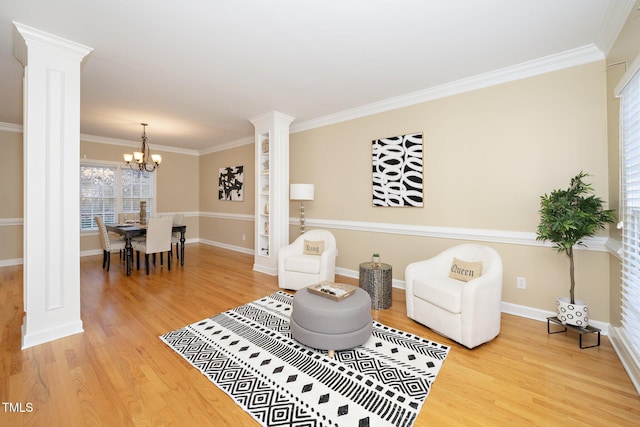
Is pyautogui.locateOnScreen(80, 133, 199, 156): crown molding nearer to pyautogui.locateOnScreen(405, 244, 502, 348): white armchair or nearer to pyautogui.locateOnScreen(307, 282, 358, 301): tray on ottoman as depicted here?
pyautogui.locateOnScreen(307, 282, 358, 301): tray on ottoman

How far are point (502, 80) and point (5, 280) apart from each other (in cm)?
730

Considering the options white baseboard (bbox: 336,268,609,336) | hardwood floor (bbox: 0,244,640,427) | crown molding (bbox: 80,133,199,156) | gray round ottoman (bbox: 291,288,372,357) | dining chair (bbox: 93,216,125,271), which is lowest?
hardwood floor (bbox: 0,244,640,427)

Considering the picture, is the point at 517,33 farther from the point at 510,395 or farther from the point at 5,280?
the point at 5,280

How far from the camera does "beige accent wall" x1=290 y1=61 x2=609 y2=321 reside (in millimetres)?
2627

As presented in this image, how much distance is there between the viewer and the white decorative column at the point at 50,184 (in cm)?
231

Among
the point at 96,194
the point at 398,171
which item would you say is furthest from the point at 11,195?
the point at 398,171

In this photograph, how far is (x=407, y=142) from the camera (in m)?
3.76

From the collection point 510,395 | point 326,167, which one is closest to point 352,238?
point 326,167

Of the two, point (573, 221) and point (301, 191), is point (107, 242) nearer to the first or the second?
point (301, 191)

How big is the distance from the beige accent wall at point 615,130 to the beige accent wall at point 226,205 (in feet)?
18.4

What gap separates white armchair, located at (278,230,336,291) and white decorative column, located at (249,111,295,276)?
0.75 meters

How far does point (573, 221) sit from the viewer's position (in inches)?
90.4

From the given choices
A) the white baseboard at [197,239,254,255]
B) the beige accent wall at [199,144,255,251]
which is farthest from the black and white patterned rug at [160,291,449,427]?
the beige accent wall at [199,144,255,251]

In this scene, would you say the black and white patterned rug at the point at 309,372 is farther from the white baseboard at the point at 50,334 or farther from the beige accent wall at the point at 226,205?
the beige accent wall at the point at 226,205
